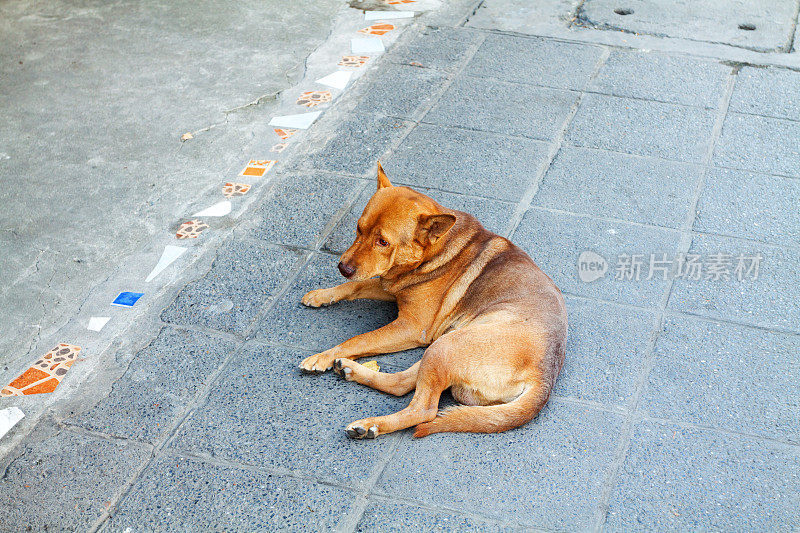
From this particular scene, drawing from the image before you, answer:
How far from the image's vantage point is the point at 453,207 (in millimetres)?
5273

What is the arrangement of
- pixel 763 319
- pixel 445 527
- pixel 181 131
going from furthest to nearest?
pixel 181 131 < pixel 763 319 < pixel 445 527

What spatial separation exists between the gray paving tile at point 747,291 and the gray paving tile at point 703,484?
971 mm

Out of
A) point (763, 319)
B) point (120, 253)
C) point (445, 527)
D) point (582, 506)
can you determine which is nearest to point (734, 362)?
point (763, 319)

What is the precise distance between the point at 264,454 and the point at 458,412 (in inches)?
36.6

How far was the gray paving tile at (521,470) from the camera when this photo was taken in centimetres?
328

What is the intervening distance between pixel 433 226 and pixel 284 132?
109 inches

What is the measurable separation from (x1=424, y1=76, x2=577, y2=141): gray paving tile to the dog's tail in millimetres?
3029

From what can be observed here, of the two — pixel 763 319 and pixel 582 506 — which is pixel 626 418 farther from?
pixel 763 319

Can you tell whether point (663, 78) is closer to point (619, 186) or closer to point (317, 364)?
point (619, 186)

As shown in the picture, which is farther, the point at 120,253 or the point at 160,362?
the point at 120,253

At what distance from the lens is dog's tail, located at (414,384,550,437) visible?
11.3ft

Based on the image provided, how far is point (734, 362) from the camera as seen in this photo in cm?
402

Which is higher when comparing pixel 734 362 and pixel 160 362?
pixel 160 362

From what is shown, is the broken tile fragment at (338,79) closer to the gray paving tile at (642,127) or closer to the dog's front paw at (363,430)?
the gray paving tile at (642,127)
